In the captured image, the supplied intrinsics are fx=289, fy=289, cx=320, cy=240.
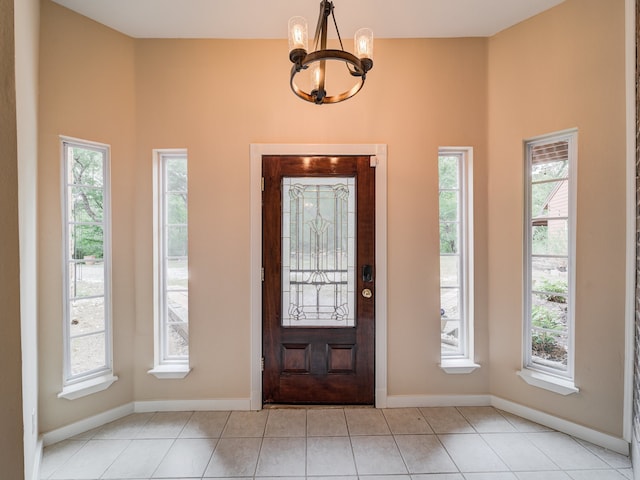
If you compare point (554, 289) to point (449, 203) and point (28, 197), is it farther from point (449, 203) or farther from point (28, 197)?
point (28, 197)

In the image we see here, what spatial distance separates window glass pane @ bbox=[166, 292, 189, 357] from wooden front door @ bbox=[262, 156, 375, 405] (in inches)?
27.6

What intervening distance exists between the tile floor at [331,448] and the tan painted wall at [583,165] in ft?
1.10

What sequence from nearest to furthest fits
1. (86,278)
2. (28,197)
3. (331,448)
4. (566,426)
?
(28,197) → (331,448) → (566,426) → (86,278)

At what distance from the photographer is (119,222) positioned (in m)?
2.27

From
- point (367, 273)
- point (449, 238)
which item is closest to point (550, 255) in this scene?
point (449, 238)

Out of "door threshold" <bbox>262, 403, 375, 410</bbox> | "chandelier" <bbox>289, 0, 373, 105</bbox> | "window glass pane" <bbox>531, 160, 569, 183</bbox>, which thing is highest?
"chandelier" <bbox>289, 0, 373, 105</bbox>

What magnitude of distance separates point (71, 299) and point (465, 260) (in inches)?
121

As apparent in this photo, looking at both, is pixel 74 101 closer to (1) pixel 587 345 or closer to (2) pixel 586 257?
(2) pixel 586 257

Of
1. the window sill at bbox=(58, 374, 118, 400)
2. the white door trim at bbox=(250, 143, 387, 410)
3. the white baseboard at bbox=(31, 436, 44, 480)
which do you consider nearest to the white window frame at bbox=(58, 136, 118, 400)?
the window sill at bbox=(58, 374, 118, 400)

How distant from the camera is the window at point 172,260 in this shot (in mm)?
2420

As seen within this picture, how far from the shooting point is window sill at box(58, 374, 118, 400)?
2.03 m

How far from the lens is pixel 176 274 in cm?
246

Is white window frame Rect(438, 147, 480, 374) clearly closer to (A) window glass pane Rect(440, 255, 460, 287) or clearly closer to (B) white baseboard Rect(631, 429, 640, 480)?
(A) window glass pane Rect(440, 255, 460, 287)

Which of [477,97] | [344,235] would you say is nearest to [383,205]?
[344,235]
